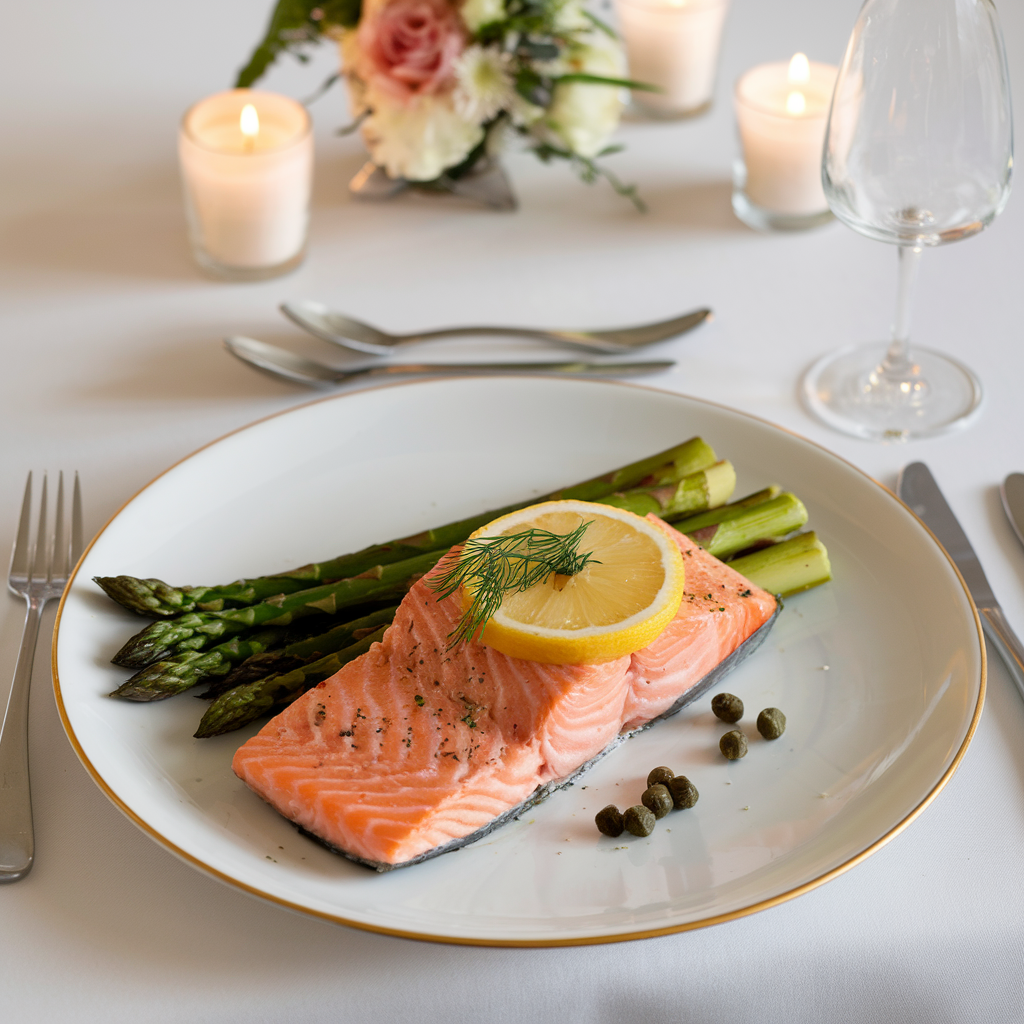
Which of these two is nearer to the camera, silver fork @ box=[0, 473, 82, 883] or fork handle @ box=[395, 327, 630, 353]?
silver fork @ box=[0, 473, 82, 883]

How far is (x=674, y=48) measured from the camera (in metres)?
3.88

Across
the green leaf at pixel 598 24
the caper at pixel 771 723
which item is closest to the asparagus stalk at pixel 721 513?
the caper at pixel 771 723

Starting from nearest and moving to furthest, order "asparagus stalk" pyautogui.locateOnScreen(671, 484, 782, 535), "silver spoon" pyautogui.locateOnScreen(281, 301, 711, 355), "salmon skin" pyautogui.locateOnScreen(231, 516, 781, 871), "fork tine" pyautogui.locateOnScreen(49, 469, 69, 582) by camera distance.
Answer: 1. "salmon skin" pyautogui.locateOnScreen(231, 516, 781, 871)
2. "fork tine" pyautogui.locateOnScreen(49, 469, 69, 582)
3. "asparagus stalk" pyautogui.locateOnScreen(671, 484, 782, 535)
4. "silver spoon" pyautogui.locateOnScreen(281, 301, 711, 355)

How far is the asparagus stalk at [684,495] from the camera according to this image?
8.14ft

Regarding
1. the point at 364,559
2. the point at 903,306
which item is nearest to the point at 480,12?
the point at 903,306

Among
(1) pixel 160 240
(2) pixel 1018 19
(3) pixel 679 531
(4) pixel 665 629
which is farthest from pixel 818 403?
(2) pixel 1018 19

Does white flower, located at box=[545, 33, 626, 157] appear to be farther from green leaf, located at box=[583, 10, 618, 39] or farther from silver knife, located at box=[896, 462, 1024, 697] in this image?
silver knife, located at box=[896, 462, 1024, 697]

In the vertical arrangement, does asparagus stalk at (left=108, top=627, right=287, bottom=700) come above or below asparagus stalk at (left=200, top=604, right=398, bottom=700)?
above

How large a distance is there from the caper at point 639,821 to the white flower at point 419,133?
2.23 m

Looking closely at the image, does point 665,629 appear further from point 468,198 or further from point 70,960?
point 468,198

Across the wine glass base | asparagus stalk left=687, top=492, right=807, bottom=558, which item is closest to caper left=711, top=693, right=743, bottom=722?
asparagus stalk left=687, top=492, right=807, bottom=558

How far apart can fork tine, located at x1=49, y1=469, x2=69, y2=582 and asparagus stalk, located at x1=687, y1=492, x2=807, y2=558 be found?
4.62ft

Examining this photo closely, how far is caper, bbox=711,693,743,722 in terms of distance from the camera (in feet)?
6.91

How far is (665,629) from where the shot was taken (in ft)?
6.95
